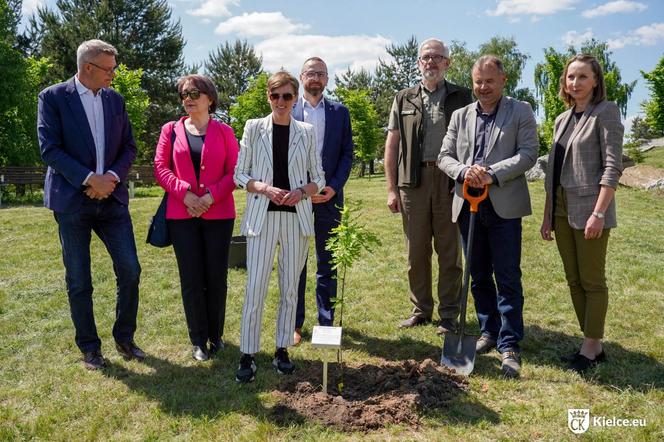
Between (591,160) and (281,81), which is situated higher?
(281,81)

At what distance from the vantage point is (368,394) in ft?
12.4

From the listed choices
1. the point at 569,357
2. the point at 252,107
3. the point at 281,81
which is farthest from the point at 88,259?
the point at 252,107

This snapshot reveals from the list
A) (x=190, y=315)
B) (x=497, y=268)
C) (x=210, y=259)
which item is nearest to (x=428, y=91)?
(x=497, y=268)

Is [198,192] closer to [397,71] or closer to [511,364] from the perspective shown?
[511,364]

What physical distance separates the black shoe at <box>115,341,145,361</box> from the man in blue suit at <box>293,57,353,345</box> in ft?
4.61

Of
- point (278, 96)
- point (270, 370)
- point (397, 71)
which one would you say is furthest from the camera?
point (397, 71)

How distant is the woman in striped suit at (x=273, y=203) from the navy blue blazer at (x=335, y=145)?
2.28 ft

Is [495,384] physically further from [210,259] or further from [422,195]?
[210,259]

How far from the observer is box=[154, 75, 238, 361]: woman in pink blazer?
432 centimetres

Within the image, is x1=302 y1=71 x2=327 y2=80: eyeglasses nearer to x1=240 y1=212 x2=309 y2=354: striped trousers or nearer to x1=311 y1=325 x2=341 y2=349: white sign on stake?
x1=240 y1=212 x2=309 y2=354: striped trousers

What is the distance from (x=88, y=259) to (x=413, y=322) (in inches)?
124

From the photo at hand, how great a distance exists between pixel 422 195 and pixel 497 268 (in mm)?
1088

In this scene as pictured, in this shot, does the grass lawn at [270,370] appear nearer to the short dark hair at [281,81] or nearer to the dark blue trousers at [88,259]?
the dark blue trousers at [88,259]

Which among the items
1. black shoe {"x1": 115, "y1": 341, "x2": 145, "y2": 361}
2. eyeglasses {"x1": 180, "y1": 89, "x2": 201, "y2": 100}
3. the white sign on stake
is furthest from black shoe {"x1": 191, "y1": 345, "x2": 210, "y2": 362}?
eyeglasses {"x1": 180, "y1": 89, "x2": 201, "y2": 100}
